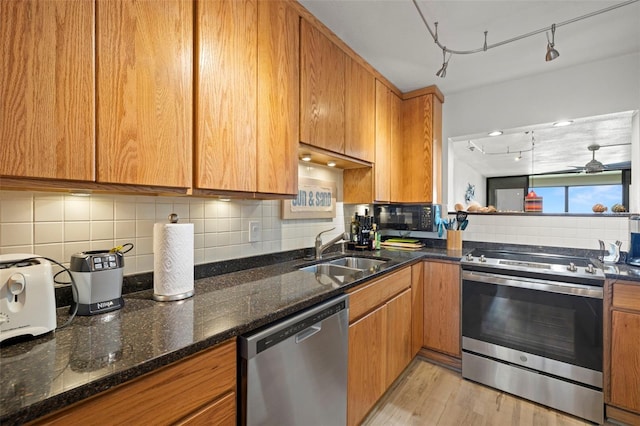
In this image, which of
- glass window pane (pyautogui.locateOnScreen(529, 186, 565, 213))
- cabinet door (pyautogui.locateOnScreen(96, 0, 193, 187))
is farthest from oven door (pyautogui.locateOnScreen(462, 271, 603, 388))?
glass window pane (pyautogui.locateOnScreen(529, 186, 565, 213))

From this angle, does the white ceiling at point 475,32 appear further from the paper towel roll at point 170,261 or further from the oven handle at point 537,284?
the oven handle at point 537,284

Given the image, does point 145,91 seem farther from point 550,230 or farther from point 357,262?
point 550,230

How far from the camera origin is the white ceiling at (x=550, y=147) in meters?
2.98

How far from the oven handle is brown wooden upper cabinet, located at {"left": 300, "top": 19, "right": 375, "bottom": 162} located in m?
1.18

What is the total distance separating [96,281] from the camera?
3.17 feet

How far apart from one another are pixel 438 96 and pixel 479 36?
85 centimetres

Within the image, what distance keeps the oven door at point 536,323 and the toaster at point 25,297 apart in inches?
90.3

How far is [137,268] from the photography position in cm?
126

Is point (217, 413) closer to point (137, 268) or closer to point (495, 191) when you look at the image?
point (137, 268)

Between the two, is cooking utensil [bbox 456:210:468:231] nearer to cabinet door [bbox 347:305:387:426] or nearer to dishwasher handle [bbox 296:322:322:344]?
cabinet door [bbox 347:305:387:426]

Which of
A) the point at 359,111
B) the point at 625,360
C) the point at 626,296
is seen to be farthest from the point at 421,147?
the point at 625,360

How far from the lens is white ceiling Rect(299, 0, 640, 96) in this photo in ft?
5.28

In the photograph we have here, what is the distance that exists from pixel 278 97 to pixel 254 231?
0.80 meters

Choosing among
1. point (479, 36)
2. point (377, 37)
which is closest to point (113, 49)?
point (377, 37)
